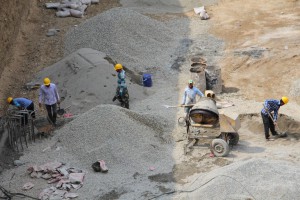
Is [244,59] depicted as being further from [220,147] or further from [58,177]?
[58,177]

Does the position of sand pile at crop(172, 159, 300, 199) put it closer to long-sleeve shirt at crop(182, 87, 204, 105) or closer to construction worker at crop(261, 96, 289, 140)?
construction worker at crop(261, 96, 289, 140)

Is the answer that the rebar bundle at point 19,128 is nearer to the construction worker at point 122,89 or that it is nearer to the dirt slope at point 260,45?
the construction worker at point 122,89

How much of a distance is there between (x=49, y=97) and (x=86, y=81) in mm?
2404

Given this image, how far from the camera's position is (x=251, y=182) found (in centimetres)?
1048

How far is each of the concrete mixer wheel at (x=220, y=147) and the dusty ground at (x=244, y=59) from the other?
6.8 inches

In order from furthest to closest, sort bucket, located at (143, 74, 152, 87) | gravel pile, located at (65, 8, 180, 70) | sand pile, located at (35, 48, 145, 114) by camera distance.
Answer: gravel pile, located at (65, 8, 180, 70) → bucket, located at (143, 74, 152, 87) → sand pile, located at (35, 48, 145, 114)

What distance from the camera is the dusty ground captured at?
1301 centimetres

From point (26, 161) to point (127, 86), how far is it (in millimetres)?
4939

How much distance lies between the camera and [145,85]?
58.1ft

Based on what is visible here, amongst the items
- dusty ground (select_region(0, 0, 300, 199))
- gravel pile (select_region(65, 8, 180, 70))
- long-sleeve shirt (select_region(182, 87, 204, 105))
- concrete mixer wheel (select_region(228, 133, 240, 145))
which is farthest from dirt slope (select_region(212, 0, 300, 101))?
concrete mixer wheel (select_region(228, 133, 240, 145))

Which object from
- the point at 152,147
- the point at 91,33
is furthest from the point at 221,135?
the point at 91,33

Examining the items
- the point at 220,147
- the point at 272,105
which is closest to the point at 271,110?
the point at 272,105

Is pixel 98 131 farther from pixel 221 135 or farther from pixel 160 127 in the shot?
pixel 221 135

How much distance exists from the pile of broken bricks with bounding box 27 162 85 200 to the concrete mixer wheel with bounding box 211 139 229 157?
3106 mm
